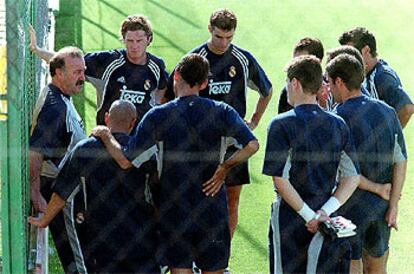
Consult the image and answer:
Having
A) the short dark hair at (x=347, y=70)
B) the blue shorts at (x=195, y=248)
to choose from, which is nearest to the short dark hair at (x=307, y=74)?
the short dark hair at (x=347, y=70)

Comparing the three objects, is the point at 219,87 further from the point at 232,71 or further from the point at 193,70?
the point at 193,70

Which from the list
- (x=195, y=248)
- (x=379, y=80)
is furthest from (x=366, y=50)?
(x=195, y=248)

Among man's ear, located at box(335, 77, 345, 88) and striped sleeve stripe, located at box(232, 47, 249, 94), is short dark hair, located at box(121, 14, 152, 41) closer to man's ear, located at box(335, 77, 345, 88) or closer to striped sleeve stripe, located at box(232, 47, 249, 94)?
striped sleeve stripe, located at box(232, 47, 249, 94)

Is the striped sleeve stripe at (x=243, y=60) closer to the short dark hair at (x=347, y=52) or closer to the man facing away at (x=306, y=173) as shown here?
the short dark hair at (x=347, y=52)

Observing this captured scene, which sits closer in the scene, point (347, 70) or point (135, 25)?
point (347, 70)

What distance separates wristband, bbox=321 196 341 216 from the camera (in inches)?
197

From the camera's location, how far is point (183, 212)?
206 inches

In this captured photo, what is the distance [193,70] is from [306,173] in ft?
2.73

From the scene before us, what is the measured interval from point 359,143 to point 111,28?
616 cm

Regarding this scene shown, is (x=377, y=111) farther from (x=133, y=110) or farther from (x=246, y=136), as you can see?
(x=133, y=110)

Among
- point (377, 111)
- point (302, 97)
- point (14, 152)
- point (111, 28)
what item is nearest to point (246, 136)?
point (302, 97)

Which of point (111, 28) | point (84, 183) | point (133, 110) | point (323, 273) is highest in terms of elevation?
point (111, 28)

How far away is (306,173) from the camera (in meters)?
4.97

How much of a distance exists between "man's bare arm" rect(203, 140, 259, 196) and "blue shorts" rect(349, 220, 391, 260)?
784 millimetres
